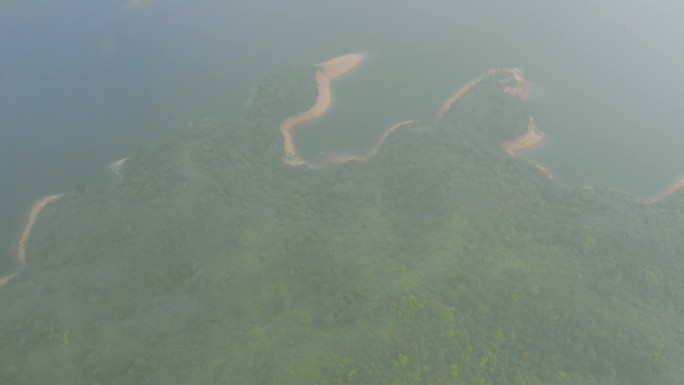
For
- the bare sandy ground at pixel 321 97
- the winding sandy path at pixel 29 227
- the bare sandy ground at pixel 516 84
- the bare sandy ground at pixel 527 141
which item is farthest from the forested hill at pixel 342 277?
the bare sandy ground at pixel 516 84

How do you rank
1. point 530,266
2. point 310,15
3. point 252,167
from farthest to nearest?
point 310,15
point 252,167
point 530,266

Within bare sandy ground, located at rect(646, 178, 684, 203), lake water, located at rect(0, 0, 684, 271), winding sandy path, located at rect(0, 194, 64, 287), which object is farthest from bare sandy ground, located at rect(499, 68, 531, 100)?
winding sandy path, located at rect(0, 194, 64, 287)

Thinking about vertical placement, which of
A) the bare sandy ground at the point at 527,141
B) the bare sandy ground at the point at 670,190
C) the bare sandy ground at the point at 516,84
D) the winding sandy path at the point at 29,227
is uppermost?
the winding sandy path at the point at 29,227

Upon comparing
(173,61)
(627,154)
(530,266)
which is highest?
(173,61)

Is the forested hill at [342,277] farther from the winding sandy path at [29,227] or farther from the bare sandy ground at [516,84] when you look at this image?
the bare sandy ground at [516,84]

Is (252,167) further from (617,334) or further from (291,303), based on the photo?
(617,334)

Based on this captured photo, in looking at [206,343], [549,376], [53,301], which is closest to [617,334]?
[549,376]

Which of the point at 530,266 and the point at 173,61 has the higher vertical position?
the point at 173,61
